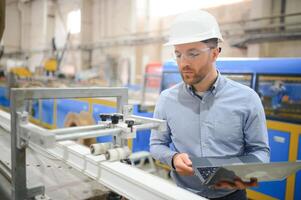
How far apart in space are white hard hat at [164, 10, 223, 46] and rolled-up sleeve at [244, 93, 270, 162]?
0.36 metres

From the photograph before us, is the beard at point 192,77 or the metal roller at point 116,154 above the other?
the beard at point 192,77

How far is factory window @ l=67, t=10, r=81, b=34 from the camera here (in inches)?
360

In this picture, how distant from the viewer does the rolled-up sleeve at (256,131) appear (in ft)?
4.00

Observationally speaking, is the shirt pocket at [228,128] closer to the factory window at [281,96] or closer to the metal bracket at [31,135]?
the metal bracket at [31,135]

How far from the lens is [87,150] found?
1.15 m

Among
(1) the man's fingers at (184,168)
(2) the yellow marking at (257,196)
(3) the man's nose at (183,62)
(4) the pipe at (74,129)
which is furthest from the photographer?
(2) the yellow marking at (257,196)

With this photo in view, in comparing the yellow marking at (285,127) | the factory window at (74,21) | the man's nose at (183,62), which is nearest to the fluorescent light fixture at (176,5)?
the factory window at (74,21)

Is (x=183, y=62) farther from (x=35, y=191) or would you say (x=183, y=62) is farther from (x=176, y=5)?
(x=176, y=5)

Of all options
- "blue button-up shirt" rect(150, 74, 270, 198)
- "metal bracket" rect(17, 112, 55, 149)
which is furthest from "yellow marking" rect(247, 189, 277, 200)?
"metal bracket" rect(17, 112, 55, 149)

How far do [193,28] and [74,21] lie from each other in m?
9.04

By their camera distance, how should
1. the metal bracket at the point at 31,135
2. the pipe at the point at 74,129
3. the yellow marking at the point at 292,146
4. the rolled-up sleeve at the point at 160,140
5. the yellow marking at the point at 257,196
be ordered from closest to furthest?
1. the metal bracket at the point at 31,135
2. the pipe at the point at 74,129
3. the rolled-up sleeve at the point at 160,140
4. the yellow marking at the point at 292,146
5. the yellow marking at the point at 257,196

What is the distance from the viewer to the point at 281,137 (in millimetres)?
2580

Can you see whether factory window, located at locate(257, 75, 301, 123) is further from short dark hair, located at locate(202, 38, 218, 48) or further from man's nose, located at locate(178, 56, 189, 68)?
man's nose, located at locate(178, 56, 189, 68)

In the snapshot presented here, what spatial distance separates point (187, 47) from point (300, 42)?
403 centimetres
